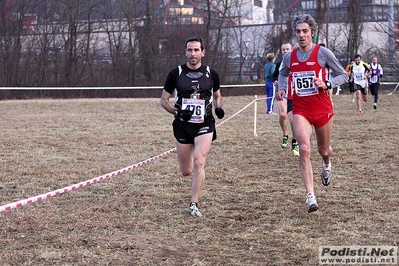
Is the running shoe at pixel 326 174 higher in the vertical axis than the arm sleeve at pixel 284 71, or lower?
lower

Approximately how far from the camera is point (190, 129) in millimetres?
7461

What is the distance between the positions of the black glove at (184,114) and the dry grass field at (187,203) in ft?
3.46

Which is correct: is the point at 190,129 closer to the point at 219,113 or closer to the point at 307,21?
the point at 219,113

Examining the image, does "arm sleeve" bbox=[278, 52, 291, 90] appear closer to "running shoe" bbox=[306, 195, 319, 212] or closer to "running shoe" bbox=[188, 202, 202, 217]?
"running shoe" bbox=[306, 195, 319, 212]

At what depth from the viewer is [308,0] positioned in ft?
168

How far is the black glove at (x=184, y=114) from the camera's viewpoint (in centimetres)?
742

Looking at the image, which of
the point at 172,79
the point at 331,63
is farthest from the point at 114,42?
the point at 331,63

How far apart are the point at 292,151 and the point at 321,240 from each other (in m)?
6.54

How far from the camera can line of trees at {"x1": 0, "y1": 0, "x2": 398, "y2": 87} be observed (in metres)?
37.7

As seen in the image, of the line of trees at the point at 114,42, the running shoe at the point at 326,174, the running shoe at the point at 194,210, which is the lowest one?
the running shoe at the point at 194,210

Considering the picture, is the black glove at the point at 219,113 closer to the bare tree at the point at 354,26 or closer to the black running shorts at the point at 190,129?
the black running shorts at the point at 190,129

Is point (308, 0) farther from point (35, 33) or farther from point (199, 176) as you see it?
point (199, 176)

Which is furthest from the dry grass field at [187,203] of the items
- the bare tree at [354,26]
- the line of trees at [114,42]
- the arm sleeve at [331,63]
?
the bare tree at [354,26]

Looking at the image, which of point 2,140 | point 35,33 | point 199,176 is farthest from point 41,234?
point 35,33
